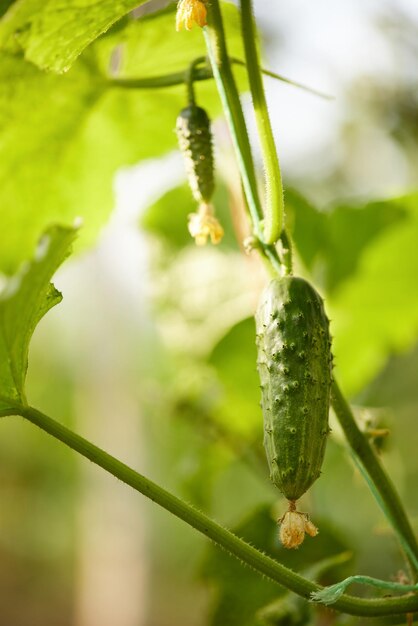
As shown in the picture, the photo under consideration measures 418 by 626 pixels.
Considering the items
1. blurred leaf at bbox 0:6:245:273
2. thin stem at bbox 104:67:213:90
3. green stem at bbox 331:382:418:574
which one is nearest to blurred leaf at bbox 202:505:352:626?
green stem at bbox 331:382:418:574

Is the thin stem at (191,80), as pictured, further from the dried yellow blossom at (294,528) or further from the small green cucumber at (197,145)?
the dried yellow blossom at (294,528)

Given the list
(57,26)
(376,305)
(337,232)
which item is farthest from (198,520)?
(376,305)

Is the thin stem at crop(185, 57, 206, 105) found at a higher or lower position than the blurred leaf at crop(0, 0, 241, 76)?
lower

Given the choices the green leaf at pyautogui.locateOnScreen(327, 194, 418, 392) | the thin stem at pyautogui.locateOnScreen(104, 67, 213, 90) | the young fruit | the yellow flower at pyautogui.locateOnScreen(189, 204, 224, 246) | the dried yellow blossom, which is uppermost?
the thin stem at pyautogui.locateOnScreen(104, 67, 213, 90)

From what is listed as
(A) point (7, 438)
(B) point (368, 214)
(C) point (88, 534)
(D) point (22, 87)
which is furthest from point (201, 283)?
(A) point (7, 438)

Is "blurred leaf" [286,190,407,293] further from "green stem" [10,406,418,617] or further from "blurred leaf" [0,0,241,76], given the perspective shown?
"green stem" [10,406,418,617]

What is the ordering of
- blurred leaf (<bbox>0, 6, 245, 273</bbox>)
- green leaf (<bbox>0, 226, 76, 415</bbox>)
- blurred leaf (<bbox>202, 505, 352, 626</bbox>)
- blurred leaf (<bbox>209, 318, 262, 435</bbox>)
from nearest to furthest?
green leaf (<bbox>0, 226, 76, 415</bbox>)
blurred leaf (<bbox>0, 6, 245, 273</bbox>)
blurred leaf (<bbox>202, 505, 352, 626</bbox>)
blurred leaf (<bbox>209, 318, 262, 435</bbox>)

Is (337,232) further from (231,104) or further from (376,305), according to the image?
(231,104)
